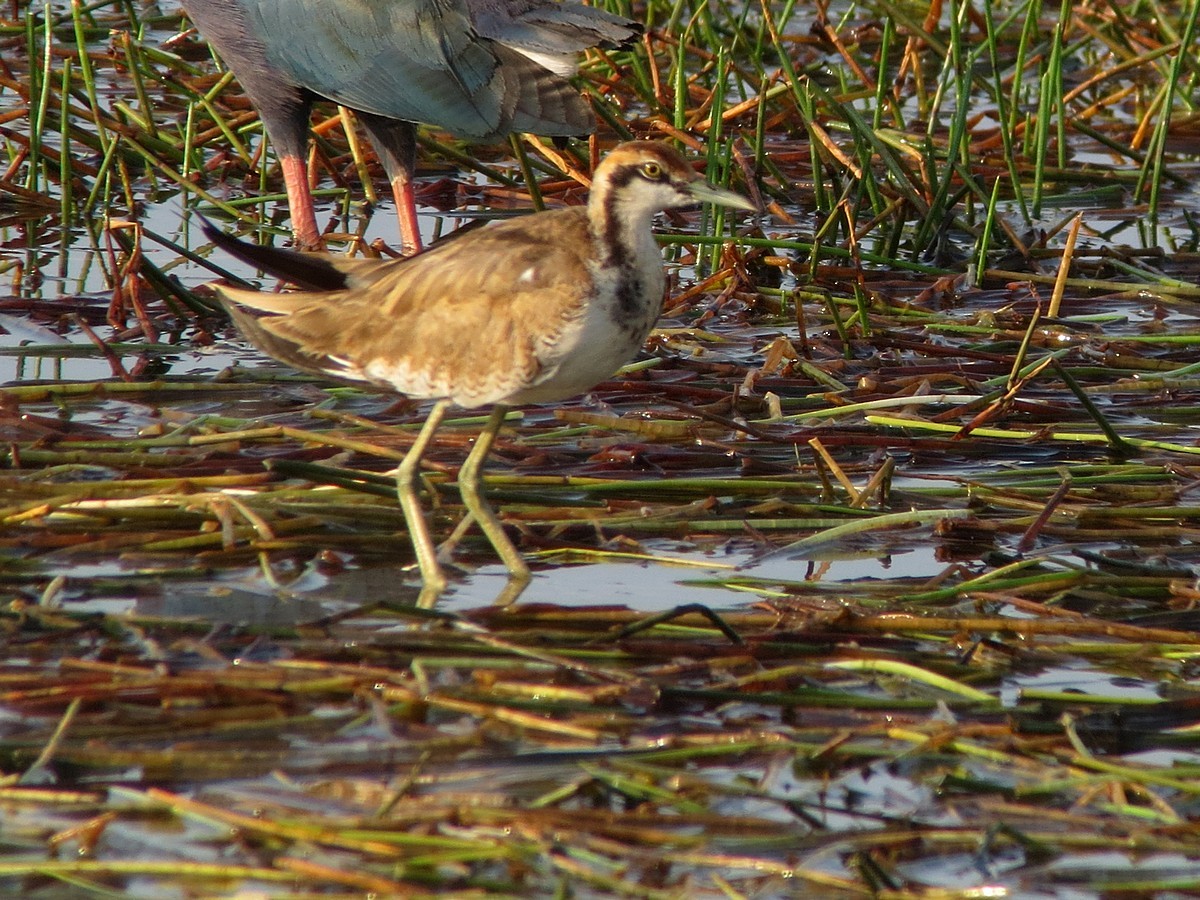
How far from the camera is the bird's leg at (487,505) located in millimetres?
4121

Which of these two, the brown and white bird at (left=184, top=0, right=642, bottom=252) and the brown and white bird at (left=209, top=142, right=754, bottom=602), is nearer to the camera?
the brown and white bird at (left=209, top=142, right=754, bottom=602)

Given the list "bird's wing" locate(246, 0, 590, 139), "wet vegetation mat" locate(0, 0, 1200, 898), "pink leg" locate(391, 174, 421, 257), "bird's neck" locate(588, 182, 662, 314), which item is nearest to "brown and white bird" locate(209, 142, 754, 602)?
"bird's neck" locate(588, 182, 662, 314)

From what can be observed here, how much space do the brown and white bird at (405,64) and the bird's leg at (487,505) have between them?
164 centimetres

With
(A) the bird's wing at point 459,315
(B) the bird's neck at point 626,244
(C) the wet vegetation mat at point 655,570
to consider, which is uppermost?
(B) the bird's neck at point 626,244

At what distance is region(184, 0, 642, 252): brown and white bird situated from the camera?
5.71m

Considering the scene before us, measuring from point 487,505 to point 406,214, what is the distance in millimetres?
2086

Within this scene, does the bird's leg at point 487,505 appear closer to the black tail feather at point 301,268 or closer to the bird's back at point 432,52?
the black tail feather at point 301,268

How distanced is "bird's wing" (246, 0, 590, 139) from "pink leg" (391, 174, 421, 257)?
0.31 metres

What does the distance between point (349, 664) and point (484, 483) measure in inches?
44.2

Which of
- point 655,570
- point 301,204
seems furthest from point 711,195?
point 301,204

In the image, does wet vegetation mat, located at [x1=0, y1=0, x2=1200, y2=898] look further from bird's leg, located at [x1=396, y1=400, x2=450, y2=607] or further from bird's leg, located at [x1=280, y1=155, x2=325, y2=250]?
bird's leg, located at [x1=280, y1=155, x2=325, y2=250]

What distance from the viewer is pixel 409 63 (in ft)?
19.2

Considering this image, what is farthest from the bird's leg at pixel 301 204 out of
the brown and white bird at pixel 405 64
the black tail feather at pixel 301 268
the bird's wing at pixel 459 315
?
the bird's wing at pixel 459 315

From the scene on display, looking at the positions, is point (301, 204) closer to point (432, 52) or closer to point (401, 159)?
point (401, 159)
